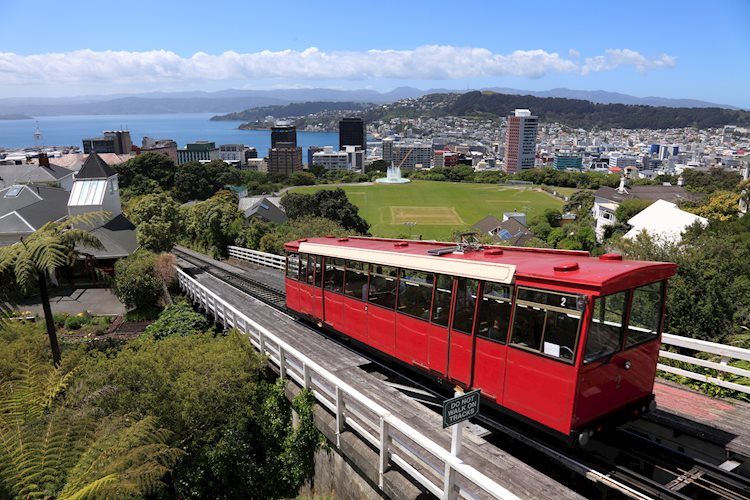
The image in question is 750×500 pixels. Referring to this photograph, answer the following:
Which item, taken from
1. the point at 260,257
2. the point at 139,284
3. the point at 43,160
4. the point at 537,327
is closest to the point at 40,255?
the point at 537,327

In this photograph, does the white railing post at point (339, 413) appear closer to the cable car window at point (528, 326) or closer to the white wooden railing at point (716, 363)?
A: the cable car window at point (528, 326)

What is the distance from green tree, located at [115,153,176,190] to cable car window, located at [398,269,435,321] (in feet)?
266

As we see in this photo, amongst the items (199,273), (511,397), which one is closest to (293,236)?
(199,273)

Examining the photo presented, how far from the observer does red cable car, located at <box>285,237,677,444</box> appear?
24.3 ft

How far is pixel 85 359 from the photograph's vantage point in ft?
41.3

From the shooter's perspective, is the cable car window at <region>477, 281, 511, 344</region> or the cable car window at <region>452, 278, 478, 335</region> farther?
the cable car window at <region>452, 278, 478, 335</region>

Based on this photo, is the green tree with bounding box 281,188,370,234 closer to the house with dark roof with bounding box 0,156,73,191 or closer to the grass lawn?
the grass lawn

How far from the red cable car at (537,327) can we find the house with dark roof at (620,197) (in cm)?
6518

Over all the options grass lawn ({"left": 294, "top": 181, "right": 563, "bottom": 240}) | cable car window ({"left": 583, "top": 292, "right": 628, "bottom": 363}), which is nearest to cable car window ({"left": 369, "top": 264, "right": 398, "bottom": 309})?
cable car window ({"left": 583, "top": 292, "right": 628, "bottom": 363})

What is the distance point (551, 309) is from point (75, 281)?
1461 inches

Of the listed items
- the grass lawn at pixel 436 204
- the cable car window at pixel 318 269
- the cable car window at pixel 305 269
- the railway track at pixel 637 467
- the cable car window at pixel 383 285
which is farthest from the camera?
the grass lawn at pixel 436 204

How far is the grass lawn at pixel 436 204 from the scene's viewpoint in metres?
91.4

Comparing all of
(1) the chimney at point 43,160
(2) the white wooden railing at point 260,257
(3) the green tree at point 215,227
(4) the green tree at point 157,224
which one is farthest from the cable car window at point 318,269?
(1) the chimney at point 43,160

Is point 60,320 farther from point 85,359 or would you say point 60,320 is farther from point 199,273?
point 85,359
